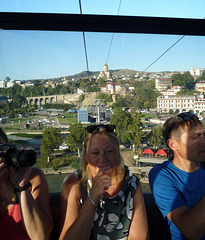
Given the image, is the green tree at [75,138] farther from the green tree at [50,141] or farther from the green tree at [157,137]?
the green tree at [157,137]

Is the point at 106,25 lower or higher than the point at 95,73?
higher

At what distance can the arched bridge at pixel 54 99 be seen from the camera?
63.0 inches

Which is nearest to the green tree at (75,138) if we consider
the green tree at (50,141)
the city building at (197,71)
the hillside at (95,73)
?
the green tree at (50,141)

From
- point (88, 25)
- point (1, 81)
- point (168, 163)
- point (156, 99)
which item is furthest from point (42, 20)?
point (156, 99)

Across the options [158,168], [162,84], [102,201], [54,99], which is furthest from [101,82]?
[102,201]

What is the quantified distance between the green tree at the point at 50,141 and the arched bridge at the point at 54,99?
1.36 ft

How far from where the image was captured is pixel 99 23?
0.94m

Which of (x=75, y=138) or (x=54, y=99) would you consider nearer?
(x=54, y=99)

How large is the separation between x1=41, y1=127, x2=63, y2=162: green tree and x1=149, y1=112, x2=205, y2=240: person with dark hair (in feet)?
4.44

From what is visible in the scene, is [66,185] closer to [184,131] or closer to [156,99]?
[184,131]

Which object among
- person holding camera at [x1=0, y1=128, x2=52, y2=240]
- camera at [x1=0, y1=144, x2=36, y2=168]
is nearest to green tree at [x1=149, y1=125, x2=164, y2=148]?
person holding camera at [x1=0, y1=128, x2=52, y2=240]

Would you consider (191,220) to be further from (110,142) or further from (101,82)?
(101,82)

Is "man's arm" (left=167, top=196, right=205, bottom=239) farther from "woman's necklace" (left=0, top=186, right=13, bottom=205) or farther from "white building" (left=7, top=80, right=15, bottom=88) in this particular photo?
"white building" (left=7, top=80, right=15, bottom=88)

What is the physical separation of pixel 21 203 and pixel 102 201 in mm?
273
